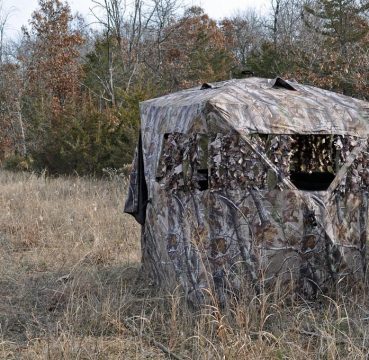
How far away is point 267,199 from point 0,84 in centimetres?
1904

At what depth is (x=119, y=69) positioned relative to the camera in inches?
853

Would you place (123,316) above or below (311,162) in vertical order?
below

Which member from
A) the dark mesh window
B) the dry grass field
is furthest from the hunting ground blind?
the dark mesh window

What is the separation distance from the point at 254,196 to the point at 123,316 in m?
1.32

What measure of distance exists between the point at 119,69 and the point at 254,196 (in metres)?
17.9

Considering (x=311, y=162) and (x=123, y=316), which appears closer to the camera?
(x=123, y=316)

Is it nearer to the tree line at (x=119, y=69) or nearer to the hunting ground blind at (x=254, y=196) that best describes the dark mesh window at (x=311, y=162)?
the hunting ground blind at (x=254, y=196)

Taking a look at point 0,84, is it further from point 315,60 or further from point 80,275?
point 80,275

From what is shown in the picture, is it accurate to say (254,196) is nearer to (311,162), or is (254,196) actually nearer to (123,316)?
(123,316)

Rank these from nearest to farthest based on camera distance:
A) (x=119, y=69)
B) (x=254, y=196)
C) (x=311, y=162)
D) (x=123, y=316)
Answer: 1. (x=254, y=196)
2. (x=123, y=316)
3. (x=311, y=162)
4. (x=119, y=69)

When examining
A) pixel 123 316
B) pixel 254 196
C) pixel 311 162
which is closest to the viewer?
pixel 254 196

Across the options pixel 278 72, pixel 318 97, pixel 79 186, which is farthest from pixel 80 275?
pixel 278 72

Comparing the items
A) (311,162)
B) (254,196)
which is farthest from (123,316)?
(311,162)

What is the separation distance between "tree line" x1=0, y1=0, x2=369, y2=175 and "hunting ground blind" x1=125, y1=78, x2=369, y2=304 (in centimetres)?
783
